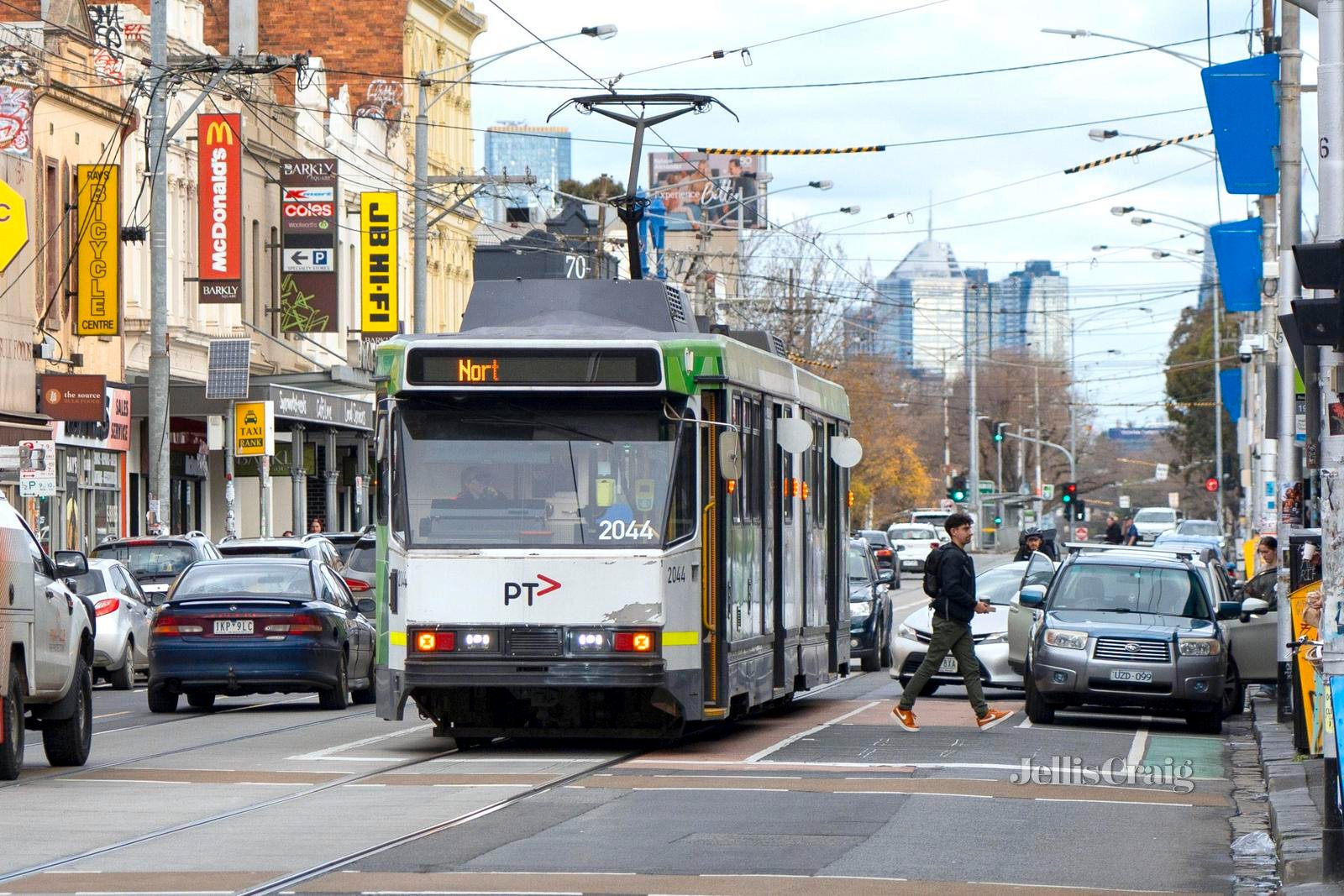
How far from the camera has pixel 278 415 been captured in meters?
45.8

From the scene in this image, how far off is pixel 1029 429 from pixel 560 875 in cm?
12495

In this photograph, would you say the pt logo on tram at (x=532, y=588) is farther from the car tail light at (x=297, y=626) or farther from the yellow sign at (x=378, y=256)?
the yellow sign at (x=378, y=256)

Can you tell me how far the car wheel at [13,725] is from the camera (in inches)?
597

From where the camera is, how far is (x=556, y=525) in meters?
16.8

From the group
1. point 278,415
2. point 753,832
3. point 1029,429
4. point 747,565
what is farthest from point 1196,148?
point 1029,429

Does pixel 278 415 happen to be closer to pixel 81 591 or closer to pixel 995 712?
pixel 81 591

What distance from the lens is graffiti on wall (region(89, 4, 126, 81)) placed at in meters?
41.1

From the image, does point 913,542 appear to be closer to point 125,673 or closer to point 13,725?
point 125,673

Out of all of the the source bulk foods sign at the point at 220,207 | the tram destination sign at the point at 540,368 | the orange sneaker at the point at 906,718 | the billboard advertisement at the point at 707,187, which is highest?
the billboard advertisement at the point at 707,187

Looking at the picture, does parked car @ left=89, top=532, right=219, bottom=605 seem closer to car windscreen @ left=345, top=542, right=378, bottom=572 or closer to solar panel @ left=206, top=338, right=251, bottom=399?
car windscreen @ left=345, top=542, right=378, bottom=572

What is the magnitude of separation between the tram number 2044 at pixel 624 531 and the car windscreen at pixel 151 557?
52.1 feet

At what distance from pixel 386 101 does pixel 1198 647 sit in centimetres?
4384
